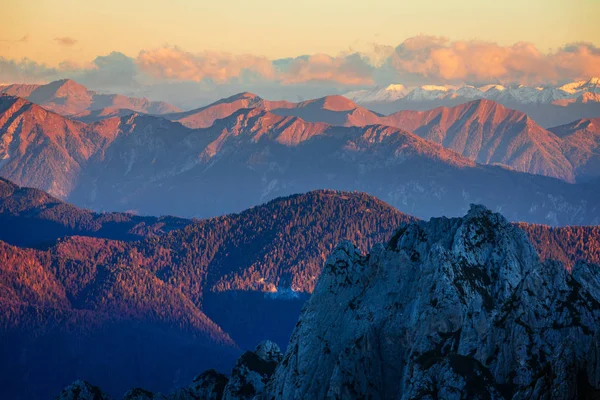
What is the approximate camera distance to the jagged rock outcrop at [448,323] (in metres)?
79.5

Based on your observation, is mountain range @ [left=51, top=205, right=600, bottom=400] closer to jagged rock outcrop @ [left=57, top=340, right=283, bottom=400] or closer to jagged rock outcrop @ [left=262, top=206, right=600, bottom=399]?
jagged rock outcrop @ [left=262, top=206, right=600, bottom=399]

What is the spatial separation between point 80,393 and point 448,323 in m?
55.0

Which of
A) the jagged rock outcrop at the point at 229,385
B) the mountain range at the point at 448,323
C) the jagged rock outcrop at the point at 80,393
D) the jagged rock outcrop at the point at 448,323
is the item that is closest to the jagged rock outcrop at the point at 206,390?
the jagged rock outcrop at the point at 229,385

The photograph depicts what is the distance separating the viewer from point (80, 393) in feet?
420

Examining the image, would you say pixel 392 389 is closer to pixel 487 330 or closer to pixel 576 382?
pixel 487 330

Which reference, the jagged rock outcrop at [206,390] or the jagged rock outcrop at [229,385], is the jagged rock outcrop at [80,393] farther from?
the jagged rock outcrop at [206,390]

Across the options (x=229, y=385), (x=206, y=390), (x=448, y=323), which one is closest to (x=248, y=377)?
(x=229, y=385)

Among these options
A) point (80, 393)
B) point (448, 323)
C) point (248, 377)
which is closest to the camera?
point (448, 323)

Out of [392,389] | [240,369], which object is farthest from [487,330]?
[240,369]

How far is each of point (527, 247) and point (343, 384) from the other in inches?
924

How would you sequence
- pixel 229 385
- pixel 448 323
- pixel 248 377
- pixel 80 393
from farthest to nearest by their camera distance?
1. pixel 80 393
2. pixel 229 385
3. pixel 248 377
4. pixel 448 323

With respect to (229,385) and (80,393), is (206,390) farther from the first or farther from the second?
(80,393)

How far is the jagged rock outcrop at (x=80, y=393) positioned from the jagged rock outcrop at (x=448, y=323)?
1333 inches

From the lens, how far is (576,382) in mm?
72500
